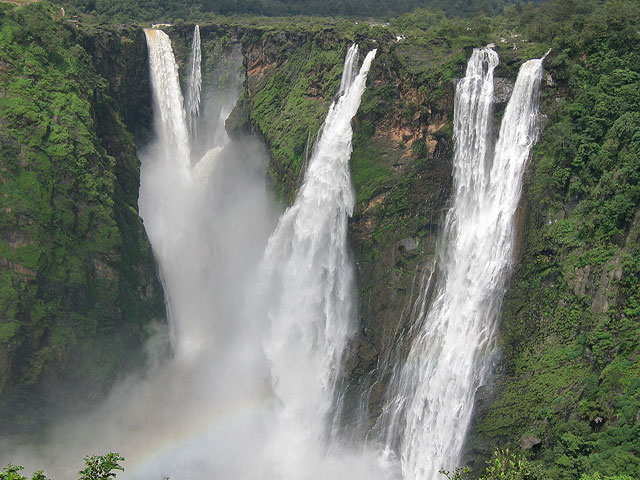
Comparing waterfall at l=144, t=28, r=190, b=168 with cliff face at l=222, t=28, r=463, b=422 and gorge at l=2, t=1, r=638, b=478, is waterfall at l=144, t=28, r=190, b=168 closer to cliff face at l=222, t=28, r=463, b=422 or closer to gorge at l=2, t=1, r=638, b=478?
gorge at l=2, t=1, r=638, b=478

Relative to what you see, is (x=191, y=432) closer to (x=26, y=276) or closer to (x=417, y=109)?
(x=26, y=276)

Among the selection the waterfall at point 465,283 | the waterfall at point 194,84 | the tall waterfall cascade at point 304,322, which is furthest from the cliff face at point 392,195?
the waterfall at point 194,84

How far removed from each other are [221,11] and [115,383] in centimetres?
4990

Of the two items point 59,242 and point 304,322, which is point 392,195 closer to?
point 304,322

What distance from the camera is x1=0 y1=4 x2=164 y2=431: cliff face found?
29.0 m

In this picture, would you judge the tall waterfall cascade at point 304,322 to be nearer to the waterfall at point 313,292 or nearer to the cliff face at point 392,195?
the waterfall at point 313,292

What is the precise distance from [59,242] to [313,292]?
1190cm

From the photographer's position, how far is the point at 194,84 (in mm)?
49594

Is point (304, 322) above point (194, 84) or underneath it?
underneath

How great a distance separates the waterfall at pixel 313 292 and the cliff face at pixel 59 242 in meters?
7.26

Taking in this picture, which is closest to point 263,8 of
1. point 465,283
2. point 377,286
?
point 377,286

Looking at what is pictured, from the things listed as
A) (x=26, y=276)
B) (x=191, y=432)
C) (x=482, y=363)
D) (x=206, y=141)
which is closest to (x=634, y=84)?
(x=482, y=363)

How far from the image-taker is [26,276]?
29078 mm

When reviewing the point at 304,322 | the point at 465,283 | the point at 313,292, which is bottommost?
the point at 465,283
